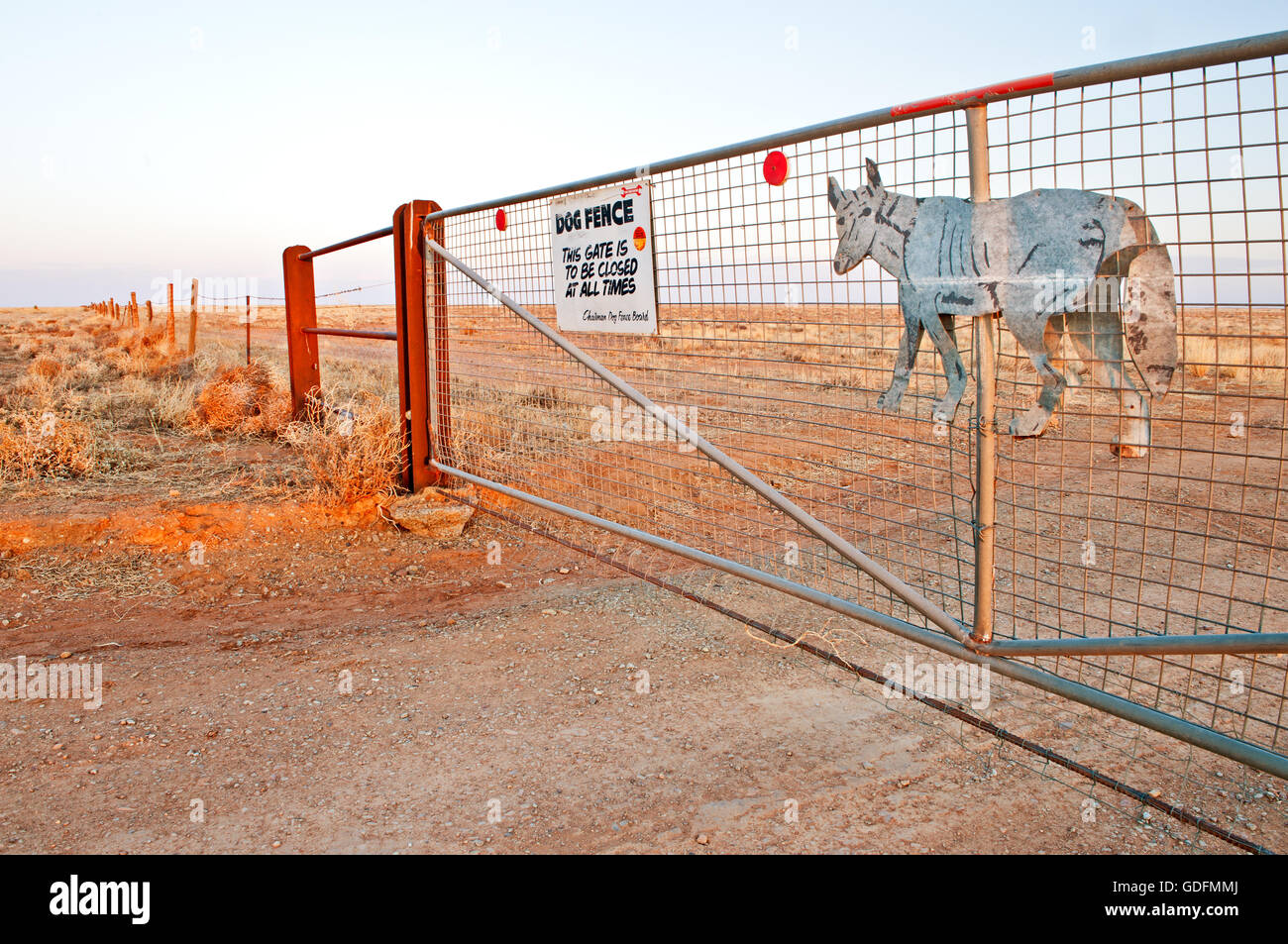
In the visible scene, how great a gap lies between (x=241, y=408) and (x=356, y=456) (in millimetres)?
3570

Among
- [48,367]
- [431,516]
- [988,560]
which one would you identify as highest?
[48,367]

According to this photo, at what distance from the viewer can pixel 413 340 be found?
632 cm

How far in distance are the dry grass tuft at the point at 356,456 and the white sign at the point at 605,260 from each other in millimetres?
2084

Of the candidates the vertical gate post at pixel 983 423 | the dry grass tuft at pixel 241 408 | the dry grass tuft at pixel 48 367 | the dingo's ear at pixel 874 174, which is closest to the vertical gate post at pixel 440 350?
the dry grass tuft at pixel 241 408

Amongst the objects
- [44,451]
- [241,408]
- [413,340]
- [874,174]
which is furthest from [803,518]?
[241,408]

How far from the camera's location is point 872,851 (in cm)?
274

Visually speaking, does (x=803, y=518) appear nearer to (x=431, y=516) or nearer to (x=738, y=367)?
(x=738, y=367)

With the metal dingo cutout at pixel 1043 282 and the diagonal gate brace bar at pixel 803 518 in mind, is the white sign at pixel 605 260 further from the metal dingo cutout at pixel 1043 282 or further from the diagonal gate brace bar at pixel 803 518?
the metal dingo cutout at pixel 1043 282

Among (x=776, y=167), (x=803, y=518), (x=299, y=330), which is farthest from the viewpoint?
(x=299, y=330)

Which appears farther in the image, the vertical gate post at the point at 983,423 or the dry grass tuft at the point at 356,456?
the dry grass tuft at the point at 356,456

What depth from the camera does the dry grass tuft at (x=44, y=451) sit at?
21.5 ft

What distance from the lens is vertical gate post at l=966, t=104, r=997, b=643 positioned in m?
2.73

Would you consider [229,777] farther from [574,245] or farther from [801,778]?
[574,245]
